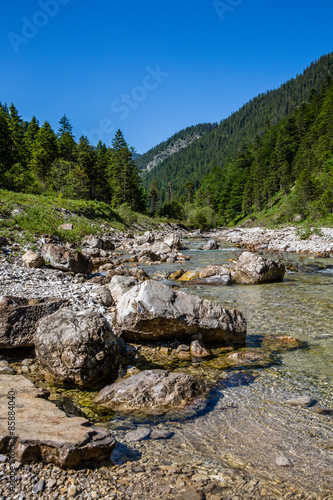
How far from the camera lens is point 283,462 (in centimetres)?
337

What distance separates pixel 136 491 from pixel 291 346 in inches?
211

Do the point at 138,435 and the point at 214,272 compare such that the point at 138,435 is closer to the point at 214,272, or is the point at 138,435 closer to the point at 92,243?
the point at 214,272

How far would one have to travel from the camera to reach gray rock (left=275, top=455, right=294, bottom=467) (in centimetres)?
333

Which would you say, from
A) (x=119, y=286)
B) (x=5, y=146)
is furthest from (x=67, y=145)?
(x=119, y=286)

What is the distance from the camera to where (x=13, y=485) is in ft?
8.56

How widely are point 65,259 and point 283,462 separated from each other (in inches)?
471

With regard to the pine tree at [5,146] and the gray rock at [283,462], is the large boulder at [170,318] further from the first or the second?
the pine tree at [5,146]

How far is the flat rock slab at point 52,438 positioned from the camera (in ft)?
9.45

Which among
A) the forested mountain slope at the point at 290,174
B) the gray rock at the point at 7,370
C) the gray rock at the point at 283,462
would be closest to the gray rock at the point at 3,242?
the gray rock at the point at 7,370

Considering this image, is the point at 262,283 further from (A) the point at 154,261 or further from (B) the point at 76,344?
(B) the point at 76,344

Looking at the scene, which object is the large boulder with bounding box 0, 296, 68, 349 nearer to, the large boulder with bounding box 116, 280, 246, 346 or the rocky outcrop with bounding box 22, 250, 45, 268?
the large boulder with bounding box 116, 280, 246, 346

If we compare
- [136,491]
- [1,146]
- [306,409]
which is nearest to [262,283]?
[306,409]

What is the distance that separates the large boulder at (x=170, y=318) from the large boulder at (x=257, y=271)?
309 inches

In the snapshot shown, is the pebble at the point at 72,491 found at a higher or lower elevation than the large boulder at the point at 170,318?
lower
